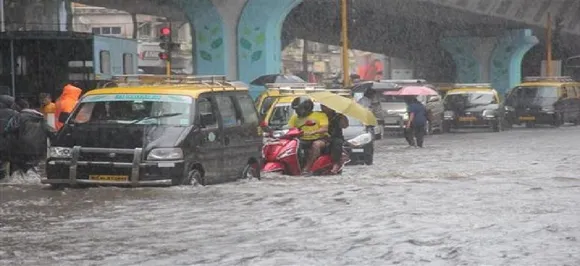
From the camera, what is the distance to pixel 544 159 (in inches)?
855

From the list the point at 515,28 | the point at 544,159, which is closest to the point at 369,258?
the point at 544,159

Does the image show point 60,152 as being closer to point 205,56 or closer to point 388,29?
point 205,56

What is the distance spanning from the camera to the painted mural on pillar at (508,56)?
2095 inches

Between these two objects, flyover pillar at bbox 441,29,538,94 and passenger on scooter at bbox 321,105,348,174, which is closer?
passenger on scooter at bbox 321,105,348,174

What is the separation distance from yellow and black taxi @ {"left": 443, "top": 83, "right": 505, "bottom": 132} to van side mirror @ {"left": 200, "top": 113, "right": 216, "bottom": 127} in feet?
79.2

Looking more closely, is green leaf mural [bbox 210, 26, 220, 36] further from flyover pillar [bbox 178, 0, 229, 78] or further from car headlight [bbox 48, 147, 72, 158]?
car headlight [bbox 48, 147, 72, 158]

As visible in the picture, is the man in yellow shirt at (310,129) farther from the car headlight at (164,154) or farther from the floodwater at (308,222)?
the car headlight at (164,154)

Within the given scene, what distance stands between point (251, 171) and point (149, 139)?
8.30 feet

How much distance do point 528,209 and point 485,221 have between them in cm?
136

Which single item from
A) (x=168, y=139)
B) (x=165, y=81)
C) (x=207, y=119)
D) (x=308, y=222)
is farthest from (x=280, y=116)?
(x=308, y=222)

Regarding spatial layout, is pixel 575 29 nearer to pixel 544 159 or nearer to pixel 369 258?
pixel 544 159

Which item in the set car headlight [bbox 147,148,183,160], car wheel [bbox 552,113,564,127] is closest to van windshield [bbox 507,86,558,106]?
car wheel [bbox 552,113,564,127]

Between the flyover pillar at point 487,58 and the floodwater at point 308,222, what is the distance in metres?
38.0

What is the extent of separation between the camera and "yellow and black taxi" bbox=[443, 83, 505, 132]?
37.6 meters
